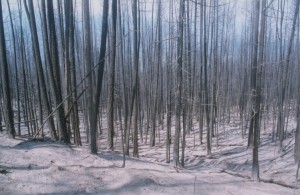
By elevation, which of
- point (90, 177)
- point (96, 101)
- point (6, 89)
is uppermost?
point (6, 89)

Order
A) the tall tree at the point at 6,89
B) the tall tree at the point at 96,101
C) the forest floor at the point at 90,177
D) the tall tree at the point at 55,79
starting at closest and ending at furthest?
the forest floor at the point at 90,177
the tall tree at the point at 96,101
the tall tree at the point at 6,89
the tall tree at the point at 55,79

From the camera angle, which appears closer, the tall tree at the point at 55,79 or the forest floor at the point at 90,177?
the forest floor at the point at 90,177

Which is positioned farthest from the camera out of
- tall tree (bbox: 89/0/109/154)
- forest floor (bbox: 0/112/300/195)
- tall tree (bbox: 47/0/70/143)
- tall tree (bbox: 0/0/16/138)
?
Result: tall tree (bbox: 47/0/70/143)

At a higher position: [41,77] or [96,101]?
[41,77]

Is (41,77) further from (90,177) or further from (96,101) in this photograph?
(90,177)

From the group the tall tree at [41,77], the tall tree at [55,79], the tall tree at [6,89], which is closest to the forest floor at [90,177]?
the tall tree at [6,89]

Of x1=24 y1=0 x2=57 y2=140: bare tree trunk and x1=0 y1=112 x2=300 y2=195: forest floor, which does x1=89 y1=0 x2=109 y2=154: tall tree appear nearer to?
x1=0 y1=112 x2=300 y2=195: forest floor

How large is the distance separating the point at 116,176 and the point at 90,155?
55.5 inches

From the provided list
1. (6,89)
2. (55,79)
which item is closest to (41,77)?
(55,79)

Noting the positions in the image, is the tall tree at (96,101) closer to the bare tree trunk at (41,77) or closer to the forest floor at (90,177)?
the forest floor at (90,177)

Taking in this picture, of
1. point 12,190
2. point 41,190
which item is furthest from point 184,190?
point 12,190

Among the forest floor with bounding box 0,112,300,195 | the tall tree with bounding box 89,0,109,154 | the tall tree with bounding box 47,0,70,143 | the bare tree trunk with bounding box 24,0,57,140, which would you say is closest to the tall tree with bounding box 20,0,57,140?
the bare tree trunk with bounding box 24,0,57,140

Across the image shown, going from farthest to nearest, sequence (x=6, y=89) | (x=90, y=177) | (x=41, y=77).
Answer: (x=41, y=77) < (x=6, y=89) < (x=90, y=177)

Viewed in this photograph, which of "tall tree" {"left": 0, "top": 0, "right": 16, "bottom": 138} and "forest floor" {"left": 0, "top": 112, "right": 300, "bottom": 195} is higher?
"tall tree" {"left": 0, "top": 0, "right": 16, "bottom": 138}
